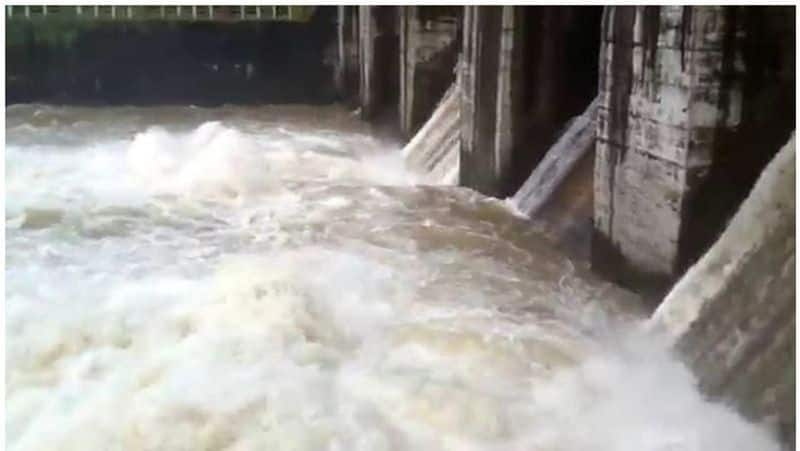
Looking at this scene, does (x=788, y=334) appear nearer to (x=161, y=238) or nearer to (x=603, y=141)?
(x=603, y=141)

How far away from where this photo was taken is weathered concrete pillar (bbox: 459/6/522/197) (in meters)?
3.23

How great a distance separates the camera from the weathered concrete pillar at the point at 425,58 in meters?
4.54

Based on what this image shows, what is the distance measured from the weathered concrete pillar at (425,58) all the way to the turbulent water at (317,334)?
53.4 inches

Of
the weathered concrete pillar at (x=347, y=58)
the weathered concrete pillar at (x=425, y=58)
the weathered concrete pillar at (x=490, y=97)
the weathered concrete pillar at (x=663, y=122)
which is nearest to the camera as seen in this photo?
the weathered concrete pillar at (x=663, y=122)

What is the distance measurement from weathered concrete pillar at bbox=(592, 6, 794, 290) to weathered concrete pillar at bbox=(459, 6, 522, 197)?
0.80 m

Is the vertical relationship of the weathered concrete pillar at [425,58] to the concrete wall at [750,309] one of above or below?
above

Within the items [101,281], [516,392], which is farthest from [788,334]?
[101,281]

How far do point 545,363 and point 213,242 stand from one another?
3.73ft

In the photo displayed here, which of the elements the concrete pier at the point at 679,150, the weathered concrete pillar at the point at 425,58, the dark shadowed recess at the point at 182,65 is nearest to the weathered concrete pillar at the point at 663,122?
the concrete pier at the point at 679,150

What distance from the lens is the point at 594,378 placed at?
1.85 metres

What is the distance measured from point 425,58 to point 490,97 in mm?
1323

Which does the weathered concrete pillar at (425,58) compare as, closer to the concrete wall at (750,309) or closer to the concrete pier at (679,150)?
the concrete pier at (679,150)

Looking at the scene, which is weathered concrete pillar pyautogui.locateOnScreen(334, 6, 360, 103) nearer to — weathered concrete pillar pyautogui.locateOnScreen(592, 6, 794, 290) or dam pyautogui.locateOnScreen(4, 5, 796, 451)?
dam pyautogui.locateOnScreen(4, 5, 796, 451)

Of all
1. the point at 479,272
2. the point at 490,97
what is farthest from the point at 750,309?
the point at 490,97
